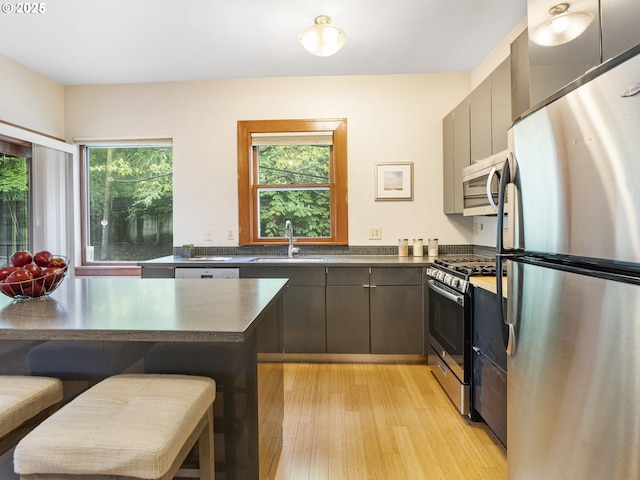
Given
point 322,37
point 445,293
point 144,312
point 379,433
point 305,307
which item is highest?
point 322,37

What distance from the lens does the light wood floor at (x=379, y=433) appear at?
1710mm

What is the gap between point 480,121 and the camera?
256cm

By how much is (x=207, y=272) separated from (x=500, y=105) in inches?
100

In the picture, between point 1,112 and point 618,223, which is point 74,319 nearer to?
point 618,223

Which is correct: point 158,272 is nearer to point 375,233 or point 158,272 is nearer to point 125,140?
point 125,140

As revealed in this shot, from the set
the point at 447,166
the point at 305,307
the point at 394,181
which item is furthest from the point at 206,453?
the point at 447,166

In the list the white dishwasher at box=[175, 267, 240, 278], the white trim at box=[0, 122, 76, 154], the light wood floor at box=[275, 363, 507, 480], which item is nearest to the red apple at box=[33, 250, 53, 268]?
the light wood floor at box=[275, 363, 507, 480]

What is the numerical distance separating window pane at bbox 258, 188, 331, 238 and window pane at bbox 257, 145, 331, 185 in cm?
11

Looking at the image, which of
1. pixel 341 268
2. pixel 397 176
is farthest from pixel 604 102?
pixel 397 176

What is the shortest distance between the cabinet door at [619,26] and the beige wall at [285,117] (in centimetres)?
264

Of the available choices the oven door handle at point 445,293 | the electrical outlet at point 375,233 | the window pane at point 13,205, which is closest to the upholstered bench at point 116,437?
the oven door handle at point 445,293

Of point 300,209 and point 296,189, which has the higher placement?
point 296,189

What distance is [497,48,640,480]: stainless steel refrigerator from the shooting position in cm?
77

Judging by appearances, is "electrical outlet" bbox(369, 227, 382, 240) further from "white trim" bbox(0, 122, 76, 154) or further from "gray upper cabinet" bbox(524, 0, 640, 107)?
"white trim" bbox(0, 122, 76, 154)
